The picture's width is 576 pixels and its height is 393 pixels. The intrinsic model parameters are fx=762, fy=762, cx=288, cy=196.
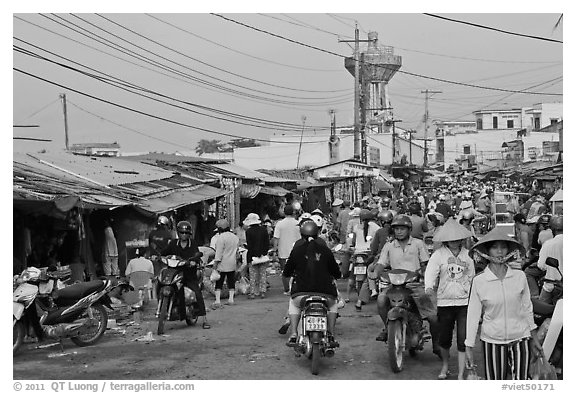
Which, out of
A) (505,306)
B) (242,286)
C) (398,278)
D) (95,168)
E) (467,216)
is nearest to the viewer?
(505,306)

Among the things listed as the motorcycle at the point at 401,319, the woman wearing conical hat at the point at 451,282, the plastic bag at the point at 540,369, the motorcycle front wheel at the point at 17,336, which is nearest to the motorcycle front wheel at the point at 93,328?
the motorcycle front wheel at the point at 17,336

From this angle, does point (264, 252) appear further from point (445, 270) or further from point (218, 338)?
point (445, 270)

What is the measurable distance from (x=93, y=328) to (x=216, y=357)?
194 cm

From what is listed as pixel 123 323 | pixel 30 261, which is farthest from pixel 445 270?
pixel 30 261

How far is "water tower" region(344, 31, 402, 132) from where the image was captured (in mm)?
47219

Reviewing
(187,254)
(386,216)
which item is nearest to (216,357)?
(187,254)

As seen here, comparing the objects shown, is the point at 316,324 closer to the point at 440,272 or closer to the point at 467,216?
the point at 440,272

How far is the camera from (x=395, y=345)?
26.9 feet

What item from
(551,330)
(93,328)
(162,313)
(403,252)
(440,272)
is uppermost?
(403,252)

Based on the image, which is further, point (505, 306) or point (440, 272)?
point (440, 272)

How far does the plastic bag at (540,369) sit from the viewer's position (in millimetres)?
6445

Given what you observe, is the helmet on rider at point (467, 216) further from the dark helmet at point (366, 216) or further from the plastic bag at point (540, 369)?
the plastic bag at point (540, 369)

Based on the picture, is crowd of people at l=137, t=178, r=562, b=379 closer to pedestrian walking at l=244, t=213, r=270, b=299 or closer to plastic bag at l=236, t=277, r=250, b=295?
pedestrian walking at l=244, t=213, r=270, b=299

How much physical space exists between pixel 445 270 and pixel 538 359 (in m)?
1.73
